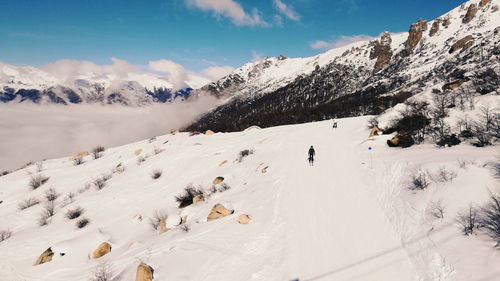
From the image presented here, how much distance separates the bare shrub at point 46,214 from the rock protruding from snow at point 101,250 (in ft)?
34.2

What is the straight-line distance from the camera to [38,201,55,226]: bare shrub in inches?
816

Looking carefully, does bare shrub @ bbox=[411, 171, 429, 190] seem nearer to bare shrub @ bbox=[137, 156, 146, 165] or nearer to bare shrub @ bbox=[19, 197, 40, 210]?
bare shrub @ bbox=[137, 156, 146, 165]

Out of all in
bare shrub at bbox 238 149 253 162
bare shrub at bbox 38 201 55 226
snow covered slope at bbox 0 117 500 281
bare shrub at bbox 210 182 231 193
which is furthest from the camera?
bare shrub at bbox 238 149 253 162

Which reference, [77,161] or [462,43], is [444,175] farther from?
[462,43]

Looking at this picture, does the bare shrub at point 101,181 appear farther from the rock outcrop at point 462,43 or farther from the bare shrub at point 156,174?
the rock outcrop at point 462,43

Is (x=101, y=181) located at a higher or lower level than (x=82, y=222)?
higher

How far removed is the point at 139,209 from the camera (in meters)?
20.5

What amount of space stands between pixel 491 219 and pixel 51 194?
34.1m

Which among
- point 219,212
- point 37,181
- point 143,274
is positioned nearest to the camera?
point 143,274

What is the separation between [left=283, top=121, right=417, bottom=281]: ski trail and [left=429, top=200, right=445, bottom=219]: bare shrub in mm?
1637

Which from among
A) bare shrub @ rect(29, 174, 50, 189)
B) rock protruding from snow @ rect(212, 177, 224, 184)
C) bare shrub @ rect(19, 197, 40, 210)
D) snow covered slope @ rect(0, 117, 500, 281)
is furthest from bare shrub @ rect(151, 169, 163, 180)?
bare shrub @ rect(29, 174, 50, 189)

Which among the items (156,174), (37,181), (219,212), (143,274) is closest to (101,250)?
(219,212)

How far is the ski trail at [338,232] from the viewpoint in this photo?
7.87 meters

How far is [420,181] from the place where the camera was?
37.4 feet
